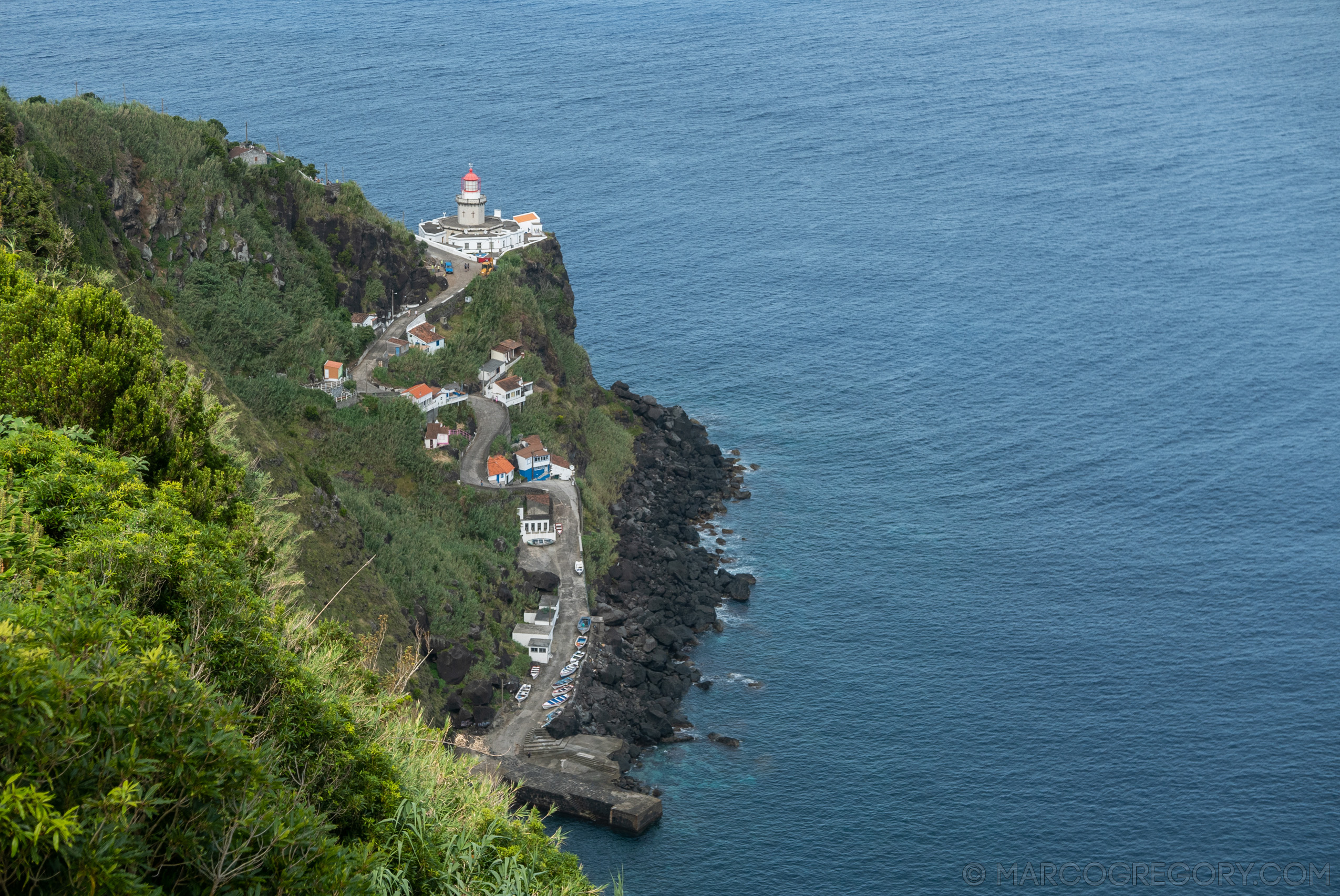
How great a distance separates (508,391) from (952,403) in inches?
1668

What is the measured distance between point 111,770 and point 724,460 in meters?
88.0

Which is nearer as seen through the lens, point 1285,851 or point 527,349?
point 1285,851

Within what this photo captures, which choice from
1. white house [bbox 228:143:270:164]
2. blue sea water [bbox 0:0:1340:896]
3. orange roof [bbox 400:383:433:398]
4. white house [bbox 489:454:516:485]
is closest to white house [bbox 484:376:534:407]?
orange roof [bbox 400:383:433:398]

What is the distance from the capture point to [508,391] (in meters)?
90.5

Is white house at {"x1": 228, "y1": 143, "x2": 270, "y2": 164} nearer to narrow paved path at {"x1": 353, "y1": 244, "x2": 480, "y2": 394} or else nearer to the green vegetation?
narrow paved path at {"x1": 353, "y1": 244, "x2": 480, "y2": 394}

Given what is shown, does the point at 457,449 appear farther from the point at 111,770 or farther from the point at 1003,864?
the point at 111,770

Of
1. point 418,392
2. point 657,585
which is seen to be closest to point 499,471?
point 418,392

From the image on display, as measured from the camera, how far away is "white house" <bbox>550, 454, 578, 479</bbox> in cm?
8688

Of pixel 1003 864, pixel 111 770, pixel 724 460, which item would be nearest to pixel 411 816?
pixel 111 770

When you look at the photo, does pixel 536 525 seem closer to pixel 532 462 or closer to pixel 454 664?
pixel 532 462

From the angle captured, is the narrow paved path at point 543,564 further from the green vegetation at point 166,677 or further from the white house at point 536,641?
the green vegetation at point 166,677

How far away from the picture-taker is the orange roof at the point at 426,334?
90.9m

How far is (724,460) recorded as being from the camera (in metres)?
102

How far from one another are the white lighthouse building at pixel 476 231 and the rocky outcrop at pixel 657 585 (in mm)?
14848
